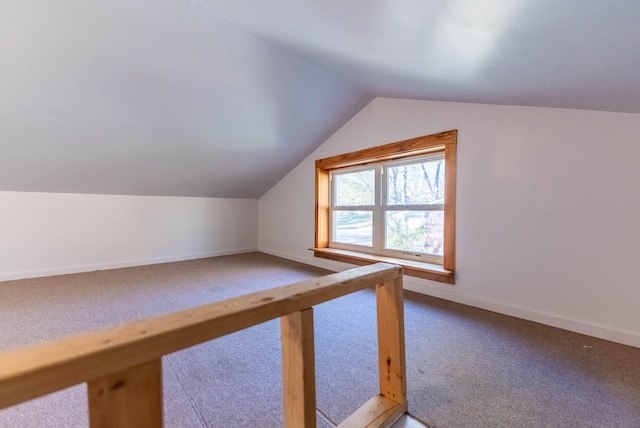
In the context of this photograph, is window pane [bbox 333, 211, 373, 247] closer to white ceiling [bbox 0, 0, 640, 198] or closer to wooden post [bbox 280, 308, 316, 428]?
white ceiling [bbox 0, 0, 640, 198]

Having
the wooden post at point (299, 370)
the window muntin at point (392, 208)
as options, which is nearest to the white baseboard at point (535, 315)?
the window muntin at point (392, 208)

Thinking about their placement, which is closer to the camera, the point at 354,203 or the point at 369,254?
the point at 369,254

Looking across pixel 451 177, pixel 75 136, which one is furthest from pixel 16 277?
pixel 451 177

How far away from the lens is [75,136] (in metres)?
2.73

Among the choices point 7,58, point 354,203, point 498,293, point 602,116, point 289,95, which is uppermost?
point 289,95

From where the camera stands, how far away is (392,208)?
3408 millimetres

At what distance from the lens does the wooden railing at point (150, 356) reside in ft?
1.48

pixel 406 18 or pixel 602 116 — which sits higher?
pixel 406 18

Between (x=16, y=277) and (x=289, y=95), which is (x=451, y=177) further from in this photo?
(x=16, y=277)

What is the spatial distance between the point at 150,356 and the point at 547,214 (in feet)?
8.74

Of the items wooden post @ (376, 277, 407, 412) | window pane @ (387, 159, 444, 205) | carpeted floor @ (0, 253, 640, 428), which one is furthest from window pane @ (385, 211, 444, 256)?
wooden post @ (376, 277, 407, 412)

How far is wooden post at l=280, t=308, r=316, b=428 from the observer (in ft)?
2.88

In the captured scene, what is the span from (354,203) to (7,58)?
137 inches

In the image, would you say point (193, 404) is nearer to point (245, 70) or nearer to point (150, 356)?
point (150, 356)
